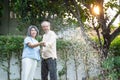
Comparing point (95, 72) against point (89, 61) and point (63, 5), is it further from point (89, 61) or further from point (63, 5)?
point (63, 5)

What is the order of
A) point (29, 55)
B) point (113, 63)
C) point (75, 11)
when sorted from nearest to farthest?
1. point (29, 55)
2. point (113, 63)
3. point (75, 11)

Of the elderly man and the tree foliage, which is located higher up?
the tree foliage

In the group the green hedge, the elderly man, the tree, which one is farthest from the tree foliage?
the elderly man

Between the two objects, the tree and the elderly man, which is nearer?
the elderly man

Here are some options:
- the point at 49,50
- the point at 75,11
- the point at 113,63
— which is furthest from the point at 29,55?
the point at 75,11

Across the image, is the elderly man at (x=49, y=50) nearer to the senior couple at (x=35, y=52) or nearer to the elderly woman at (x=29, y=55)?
the senior couple at (x=35, y=52)

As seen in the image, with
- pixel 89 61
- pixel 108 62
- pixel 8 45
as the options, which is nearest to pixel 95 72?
pixel 89 61

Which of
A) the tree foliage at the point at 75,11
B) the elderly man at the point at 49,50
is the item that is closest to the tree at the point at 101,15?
the tree foliage at the point at 75,11

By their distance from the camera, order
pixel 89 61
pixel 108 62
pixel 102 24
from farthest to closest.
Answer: pixel 89 61 < pixel 102 24 < pixel 108 62

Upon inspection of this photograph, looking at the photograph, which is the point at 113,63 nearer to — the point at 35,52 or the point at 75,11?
the point at 75,11

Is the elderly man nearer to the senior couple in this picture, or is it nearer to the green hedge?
the senior couple

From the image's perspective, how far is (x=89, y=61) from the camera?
41.3 feet

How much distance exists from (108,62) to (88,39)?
1519mm

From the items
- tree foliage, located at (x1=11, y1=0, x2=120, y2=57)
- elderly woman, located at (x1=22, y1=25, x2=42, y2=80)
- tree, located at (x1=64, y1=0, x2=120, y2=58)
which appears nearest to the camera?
elderly woman, located at (x1=22, y1=25, x2=42, y2=80)
